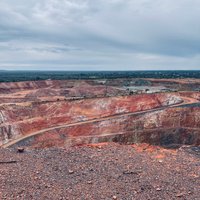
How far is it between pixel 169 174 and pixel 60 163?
17.3 feet

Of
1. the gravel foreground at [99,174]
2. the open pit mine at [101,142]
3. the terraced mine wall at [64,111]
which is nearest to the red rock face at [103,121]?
the terraced mine wall at [64,111]

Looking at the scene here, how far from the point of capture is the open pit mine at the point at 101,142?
13.3m

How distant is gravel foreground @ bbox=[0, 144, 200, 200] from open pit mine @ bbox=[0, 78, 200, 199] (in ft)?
0.13

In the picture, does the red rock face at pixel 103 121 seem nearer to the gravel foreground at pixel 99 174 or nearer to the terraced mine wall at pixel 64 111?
the terraced mine wall at pixel 64 111


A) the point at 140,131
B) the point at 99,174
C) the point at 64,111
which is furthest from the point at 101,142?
the point at 99,174

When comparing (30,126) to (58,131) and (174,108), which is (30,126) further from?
(174,108)

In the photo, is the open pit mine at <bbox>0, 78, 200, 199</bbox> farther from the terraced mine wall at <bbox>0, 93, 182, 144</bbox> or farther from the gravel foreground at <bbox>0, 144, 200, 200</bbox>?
the terraced mine wall at <bbox>0, 93, 182, 144</bbox>

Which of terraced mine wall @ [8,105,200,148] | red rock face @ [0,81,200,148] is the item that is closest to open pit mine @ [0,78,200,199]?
terraced mine wall @ [8,105,200,148]

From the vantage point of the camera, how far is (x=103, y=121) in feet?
177

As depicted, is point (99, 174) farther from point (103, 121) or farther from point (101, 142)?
point (103, 121)

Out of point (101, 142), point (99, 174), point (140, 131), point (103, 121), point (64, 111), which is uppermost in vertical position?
point (99, 174)

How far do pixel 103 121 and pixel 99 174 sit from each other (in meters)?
39.5

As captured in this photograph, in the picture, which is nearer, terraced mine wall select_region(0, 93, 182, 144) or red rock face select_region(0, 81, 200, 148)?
red rock face select_region(0, 81, 200, 148)

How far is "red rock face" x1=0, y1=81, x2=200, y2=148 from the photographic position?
4803 centimetres
